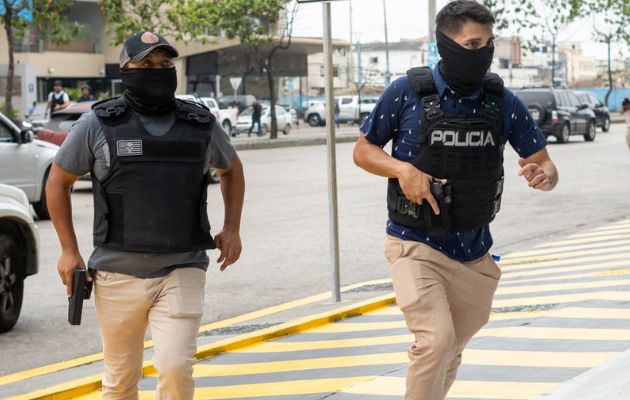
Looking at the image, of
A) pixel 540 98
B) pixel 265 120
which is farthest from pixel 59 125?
pixel 265 120

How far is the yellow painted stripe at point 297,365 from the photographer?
7.29 metres

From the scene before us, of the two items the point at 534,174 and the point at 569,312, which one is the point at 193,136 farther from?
the point at 569,312

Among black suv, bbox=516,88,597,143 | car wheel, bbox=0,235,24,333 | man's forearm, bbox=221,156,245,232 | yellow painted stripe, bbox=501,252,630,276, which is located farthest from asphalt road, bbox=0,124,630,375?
black suv, bbox=516,88,597,143

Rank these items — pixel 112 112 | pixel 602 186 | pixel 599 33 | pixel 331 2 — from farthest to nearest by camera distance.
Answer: pixel 599 33 → pixel 602 186 → pixel 331 2 → pixel 112 112

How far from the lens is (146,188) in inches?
186

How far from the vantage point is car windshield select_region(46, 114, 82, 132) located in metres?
21.9

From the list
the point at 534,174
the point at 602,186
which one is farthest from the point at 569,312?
the point at 602,186

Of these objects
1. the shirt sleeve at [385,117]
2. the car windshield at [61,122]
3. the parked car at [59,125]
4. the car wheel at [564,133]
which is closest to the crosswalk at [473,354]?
the shirt sleeve at [385,117]

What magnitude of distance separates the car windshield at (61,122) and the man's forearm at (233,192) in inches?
677

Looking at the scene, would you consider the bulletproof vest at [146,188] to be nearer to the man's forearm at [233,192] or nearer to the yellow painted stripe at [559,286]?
the man's forearm at [233,192]

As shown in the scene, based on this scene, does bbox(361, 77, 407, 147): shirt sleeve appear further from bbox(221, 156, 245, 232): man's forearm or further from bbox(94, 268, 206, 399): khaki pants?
bbox(94, 268, 206, 399): khaki pants

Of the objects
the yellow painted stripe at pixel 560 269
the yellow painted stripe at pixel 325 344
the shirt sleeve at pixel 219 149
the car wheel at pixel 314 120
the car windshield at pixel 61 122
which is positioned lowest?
the car wheel at pixel 314 120

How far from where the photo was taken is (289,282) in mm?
11234

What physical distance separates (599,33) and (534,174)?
70.8m
